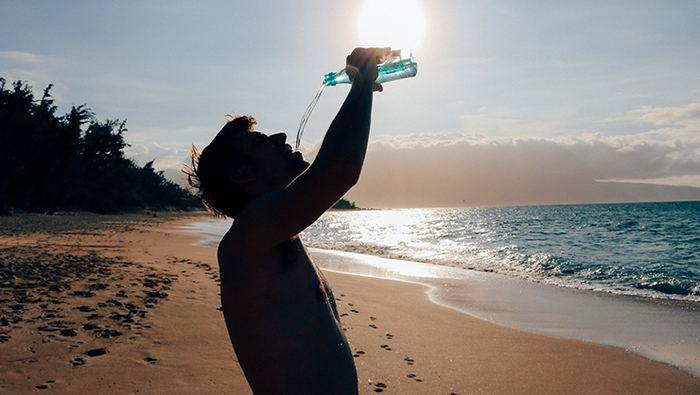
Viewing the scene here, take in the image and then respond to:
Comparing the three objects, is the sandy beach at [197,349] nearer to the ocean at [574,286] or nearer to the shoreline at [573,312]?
the shoreline at [573,312]

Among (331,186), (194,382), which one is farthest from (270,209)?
(194,382)

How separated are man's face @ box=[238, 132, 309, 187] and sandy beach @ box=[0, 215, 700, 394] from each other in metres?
3.56

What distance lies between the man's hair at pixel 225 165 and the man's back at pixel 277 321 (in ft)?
0.88

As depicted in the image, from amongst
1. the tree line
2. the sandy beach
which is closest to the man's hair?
the sandy beach

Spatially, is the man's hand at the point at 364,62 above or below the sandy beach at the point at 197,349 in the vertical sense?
above

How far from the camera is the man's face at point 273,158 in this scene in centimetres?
177

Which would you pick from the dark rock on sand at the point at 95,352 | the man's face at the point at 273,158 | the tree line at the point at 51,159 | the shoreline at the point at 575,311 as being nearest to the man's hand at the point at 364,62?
the man's face at the point at 273,158

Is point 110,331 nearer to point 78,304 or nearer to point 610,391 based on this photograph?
point 78,304

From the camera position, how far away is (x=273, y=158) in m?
1.78

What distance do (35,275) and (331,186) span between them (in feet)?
28.9

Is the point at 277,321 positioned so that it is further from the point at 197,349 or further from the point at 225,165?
the point at 197,349

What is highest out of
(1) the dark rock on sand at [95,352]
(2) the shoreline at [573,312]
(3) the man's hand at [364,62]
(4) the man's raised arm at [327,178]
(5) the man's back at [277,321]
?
(3) the man's hand at [364,62]

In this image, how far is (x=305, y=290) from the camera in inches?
64.1

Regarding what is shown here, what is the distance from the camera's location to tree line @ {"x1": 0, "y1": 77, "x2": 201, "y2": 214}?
116 feet
